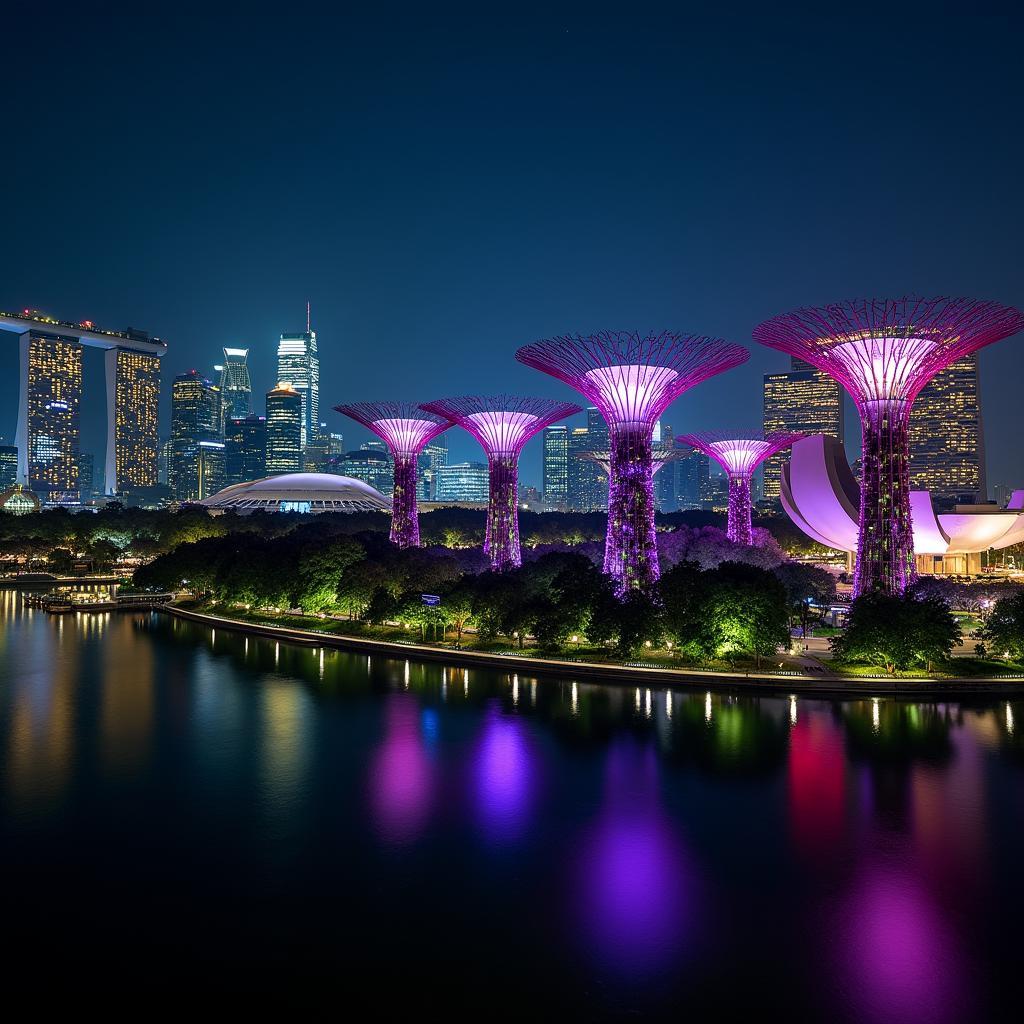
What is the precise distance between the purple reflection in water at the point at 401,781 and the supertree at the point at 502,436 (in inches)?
1208

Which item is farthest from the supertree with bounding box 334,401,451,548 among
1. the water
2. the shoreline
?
the water

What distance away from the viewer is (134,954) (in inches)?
634

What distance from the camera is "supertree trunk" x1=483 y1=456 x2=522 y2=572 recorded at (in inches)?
2510

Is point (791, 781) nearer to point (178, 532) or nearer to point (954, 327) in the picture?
point (954, 327)

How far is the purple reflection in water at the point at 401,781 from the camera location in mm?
22750

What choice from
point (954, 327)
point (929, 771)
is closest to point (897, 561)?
point (954, 327)

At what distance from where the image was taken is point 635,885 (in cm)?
1908

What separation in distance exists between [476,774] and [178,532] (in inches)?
3389

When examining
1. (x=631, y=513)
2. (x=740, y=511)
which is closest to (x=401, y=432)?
(x=631, y=513)

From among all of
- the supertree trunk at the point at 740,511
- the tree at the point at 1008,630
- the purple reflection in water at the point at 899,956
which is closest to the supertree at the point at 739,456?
the supertree trunk at the point at 740,511

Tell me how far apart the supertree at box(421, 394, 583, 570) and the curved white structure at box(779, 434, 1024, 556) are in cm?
2374

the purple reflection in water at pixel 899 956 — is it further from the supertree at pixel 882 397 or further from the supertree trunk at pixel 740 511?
the supertree trunk at pixel 740 511

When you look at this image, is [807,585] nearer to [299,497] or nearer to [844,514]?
[844,514]

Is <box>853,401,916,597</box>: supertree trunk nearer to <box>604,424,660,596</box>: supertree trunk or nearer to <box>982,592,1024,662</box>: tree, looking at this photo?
<box>982,592,1024,662</box>: tree
